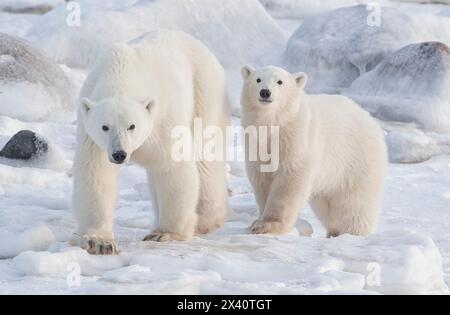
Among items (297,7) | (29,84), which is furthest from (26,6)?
(29,84)

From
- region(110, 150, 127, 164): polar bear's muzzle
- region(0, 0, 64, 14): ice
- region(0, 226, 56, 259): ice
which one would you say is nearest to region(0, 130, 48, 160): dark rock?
region(0, 226, 56, 259): ice

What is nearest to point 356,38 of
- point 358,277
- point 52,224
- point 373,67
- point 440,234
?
point 373,67

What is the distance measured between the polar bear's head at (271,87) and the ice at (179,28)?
497 cm

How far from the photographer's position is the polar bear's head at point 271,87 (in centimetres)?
581

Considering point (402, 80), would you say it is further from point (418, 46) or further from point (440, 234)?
point (440, 234)

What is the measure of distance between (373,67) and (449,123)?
1773 millimetres

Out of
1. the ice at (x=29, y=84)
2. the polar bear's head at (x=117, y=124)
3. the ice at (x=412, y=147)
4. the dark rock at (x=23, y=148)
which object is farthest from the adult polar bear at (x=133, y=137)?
the ice at (x=29, y=84)

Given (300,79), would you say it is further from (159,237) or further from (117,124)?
(117,124)

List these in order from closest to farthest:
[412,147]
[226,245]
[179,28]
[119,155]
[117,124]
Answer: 1. [119,155]
2. [117,124]
3. [226,245]
4. [412,147]
5. [179,28]

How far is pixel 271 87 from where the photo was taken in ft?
19.1

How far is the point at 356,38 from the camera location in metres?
11.5

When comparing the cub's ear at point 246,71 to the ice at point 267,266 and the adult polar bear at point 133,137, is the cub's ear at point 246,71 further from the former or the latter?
the ice at point 267,266

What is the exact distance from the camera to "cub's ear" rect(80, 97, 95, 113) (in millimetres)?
4504

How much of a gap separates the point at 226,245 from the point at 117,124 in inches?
37.8
